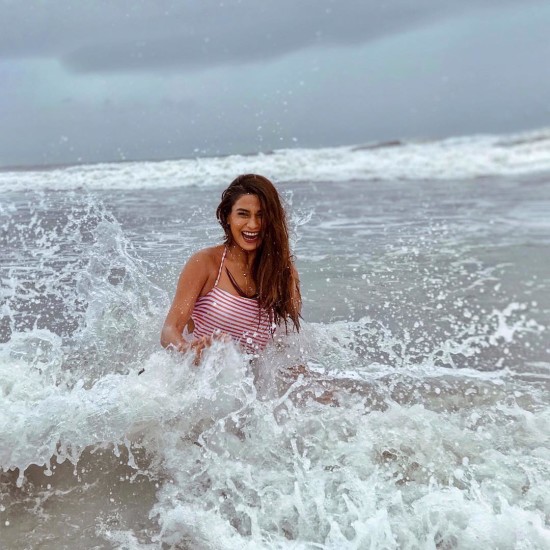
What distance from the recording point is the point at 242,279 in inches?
155

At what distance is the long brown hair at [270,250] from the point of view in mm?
3771

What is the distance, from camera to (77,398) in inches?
142

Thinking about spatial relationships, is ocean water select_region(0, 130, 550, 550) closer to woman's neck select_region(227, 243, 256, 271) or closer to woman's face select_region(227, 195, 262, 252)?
woman's neck select_region(227, 243, 256, 271)

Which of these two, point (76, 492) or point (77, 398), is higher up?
point (77, 398)

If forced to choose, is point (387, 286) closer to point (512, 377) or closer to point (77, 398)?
point (512, 377)

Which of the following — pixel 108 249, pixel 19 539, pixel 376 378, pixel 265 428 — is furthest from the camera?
pixel 108 249

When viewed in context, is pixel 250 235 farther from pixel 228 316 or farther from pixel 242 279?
pixel 228 316

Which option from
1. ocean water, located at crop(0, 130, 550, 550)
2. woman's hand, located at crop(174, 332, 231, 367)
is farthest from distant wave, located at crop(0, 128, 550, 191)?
woman's hand, located at crop(174, 332, 231, 367)

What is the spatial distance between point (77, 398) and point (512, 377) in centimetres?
279

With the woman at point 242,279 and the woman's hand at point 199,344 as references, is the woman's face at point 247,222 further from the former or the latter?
the woman's hand at point 199,344

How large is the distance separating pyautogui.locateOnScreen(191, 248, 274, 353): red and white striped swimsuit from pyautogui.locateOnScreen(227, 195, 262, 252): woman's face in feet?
0.48

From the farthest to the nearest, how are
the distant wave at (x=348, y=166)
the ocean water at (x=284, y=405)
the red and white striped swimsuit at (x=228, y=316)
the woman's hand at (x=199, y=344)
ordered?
the distant wave at (x=348, y=166) → the red and white striped swimsuit at (x=228, y=316) → the woman's hand at (x=199, y=344) → the ocean water at (x=284, y=405)

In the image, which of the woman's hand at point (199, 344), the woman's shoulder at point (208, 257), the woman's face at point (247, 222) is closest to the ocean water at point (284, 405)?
the woman's hand at point (199, 344)

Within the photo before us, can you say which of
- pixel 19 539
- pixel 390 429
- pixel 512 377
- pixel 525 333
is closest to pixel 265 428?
pixel 390 429
